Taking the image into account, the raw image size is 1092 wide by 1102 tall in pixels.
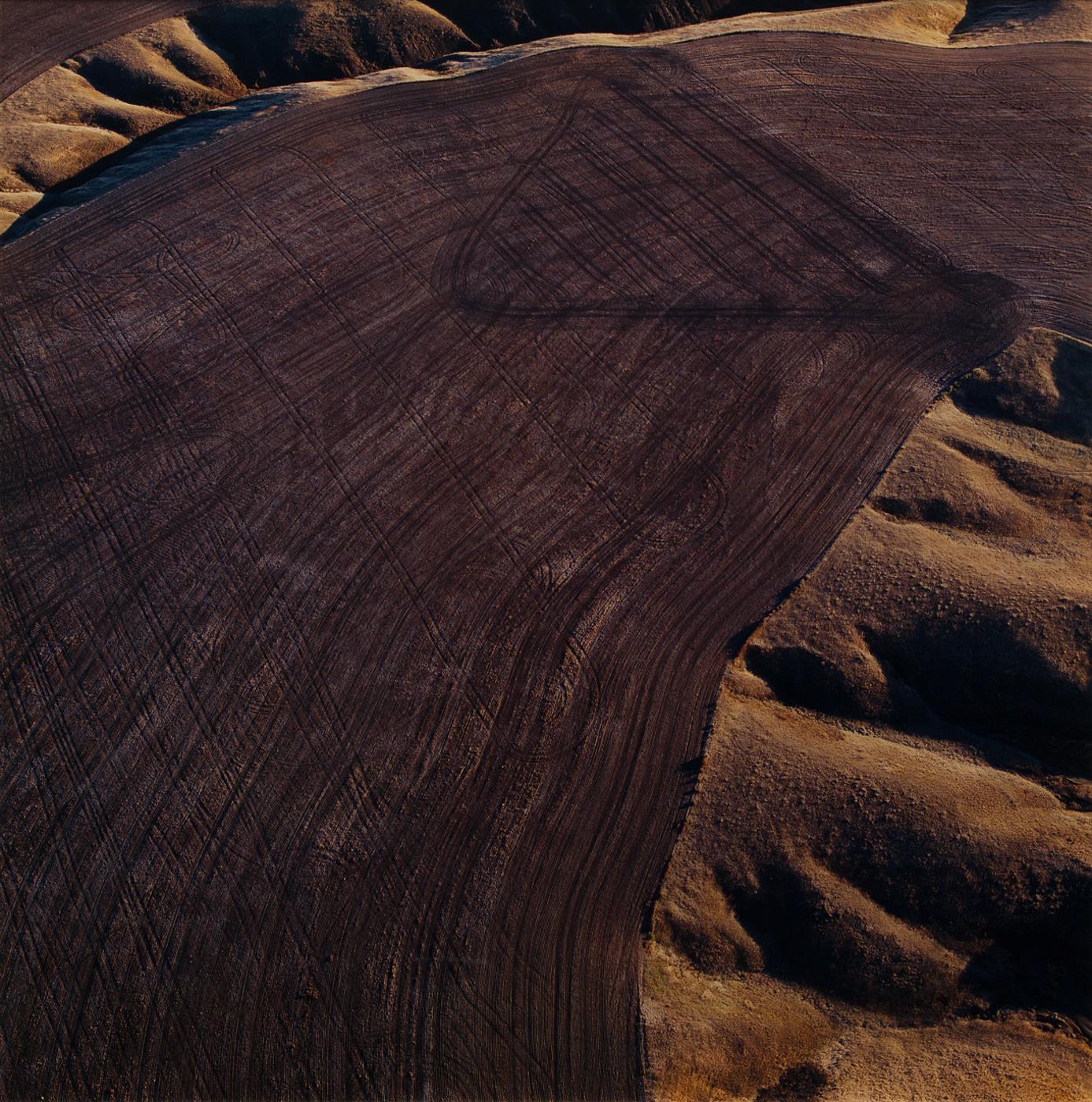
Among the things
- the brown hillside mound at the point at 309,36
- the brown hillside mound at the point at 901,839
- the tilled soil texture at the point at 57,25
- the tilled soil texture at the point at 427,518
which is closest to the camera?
the brown hillside mound at the point at 901,839

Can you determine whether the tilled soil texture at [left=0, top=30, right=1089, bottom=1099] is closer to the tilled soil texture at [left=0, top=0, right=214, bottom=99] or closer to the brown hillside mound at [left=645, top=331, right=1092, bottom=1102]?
the brown hillside mound at [left=645, top=331, right=1092, bottom=1102]

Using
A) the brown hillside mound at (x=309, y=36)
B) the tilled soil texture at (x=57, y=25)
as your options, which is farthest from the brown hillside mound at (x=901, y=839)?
the tilled soil texture at (x=57, y=25)

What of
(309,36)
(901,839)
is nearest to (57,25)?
(309,36)

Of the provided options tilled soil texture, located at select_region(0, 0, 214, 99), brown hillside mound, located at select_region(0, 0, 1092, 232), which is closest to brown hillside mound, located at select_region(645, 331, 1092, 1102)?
brown hillside mound, located at select_region(0, 0, 1092, 232)

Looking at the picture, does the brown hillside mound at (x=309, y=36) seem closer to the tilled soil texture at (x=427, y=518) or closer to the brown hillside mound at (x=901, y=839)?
the tilled soil texture at (x=427, y=518)

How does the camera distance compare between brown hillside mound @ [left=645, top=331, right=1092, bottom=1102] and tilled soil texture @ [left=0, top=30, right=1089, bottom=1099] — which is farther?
tilled soil texture @ [left=0, top=30, right=1089, bottom=1099]

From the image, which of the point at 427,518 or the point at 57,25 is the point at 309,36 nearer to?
the point at 57,25

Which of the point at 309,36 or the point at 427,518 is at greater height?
the point at 309,36
